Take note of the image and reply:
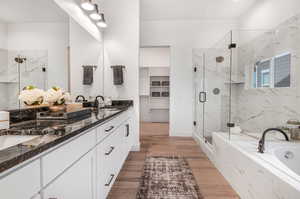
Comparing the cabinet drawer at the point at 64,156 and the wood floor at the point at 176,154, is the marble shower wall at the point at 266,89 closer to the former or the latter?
the wood floor at the point at 176,154

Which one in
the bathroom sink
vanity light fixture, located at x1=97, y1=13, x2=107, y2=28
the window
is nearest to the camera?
the bathroom sink

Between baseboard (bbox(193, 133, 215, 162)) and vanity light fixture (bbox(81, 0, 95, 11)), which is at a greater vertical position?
vanity light fixture (bbox(81, 0, 95, 11))

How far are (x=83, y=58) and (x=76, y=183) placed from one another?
1.94 metres

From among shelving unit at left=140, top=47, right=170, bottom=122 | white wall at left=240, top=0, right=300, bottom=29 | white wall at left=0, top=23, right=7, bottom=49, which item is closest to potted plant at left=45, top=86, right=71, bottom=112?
white wall at left=0, top=23, right=7, bottom=49

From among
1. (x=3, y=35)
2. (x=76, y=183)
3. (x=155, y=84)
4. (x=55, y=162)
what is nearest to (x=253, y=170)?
(x=76, y=183)

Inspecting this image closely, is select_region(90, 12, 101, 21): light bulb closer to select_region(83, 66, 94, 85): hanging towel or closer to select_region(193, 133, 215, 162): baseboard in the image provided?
select_region(83, 66, 94, 85): hanging towel

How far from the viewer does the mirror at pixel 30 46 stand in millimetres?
1167

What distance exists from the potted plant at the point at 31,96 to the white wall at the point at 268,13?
3194 mm

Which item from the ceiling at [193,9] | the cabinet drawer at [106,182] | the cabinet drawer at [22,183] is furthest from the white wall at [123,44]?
the cabinet drawer at [22,183]

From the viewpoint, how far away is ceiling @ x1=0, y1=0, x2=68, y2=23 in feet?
3.74

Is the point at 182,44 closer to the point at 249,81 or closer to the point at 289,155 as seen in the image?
the point at 249,81

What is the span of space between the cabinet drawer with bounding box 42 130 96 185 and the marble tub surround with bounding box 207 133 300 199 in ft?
4.30

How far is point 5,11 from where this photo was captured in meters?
1.13

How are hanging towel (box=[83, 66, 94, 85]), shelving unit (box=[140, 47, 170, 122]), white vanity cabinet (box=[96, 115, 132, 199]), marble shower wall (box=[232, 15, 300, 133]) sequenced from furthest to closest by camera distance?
shelving unit (box=[140, 47, 170, 122]), hanging towel (box=[83, 66, 94, 85]), marble shower wall (box=[232, 15, 300, 133]), white vanity cabinet (box=[96, 115, 132, 199])
